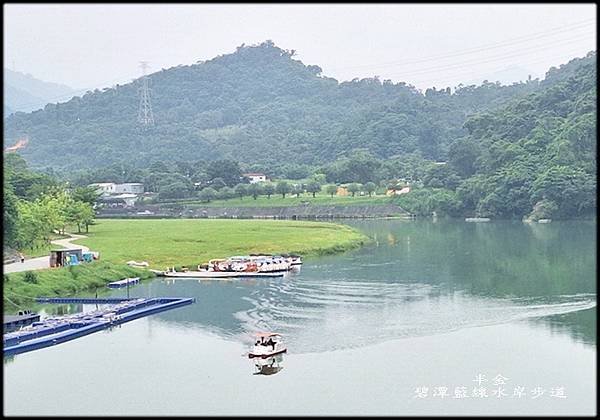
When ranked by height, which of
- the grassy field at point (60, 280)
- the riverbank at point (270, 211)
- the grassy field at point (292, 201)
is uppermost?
the grassy field at point (292, 201)

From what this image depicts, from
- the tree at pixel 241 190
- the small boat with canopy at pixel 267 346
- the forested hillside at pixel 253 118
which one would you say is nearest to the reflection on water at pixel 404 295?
the small boat with canopy at pixel 267 346

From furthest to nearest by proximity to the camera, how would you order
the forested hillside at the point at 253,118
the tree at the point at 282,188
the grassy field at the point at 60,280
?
the forested hillside at the point at 253,118
the tree at the point at 282,188
the grassy field at the point at 60,280

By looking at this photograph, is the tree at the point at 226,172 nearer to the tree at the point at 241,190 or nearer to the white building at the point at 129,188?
the tree at the point at 241,190

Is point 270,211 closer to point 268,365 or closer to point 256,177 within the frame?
point 256,177

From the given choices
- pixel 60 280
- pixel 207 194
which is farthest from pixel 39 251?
pixel 207 194

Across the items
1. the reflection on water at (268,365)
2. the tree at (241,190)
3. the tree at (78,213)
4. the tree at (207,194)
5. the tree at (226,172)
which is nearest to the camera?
the reflection on water at (268,365)

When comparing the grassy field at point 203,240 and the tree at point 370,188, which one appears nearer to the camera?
the grassy field at point 203,240

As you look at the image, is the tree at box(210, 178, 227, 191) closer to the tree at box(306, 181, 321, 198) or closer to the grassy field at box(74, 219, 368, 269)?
the tree at box(306, 181, 321, 198)
